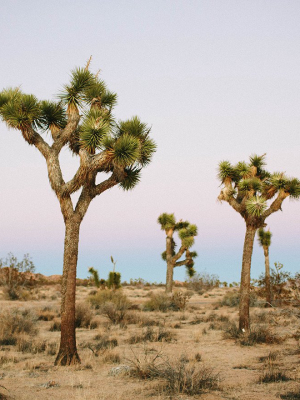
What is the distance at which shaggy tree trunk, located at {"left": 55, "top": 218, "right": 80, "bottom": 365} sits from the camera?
9711 mm

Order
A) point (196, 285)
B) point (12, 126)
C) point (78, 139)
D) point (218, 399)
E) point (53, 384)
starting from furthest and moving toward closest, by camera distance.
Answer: point (196, 285) < point (78, 139) < point (12, 126) < point (53, 384) < point (218, 399)

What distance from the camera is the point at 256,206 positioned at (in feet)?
43.5

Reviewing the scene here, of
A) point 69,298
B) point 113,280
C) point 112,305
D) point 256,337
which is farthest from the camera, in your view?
point 113,280

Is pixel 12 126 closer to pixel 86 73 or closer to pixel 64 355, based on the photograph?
pixel 86 73

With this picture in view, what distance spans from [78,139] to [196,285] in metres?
35.9

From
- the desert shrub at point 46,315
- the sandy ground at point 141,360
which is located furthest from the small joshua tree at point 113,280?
the sandy ground at point 141,360

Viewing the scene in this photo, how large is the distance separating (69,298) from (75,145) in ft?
13.9

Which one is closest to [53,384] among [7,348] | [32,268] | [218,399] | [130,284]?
[218,399]

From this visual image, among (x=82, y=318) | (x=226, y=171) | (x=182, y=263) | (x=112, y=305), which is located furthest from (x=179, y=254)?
(x=226, y=171)

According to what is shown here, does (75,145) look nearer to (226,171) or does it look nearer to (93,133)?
(93,133)

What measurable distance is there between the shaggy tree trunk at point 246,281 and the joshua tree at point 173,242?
13.9 meters

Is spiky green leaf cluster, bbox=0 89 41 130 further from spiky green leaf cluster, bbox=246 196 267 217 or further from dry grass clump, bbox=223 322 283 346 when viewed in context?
dry grass clump, bbox=223 322 283 346

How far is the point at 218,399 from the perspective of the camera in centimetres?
675

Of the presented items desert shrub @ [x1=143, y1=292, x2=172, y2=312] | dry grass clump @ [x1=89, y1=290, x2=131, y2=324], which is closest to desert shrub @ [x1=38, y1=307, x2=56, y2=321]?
dry grass clump @ [x1=89, y1=290, x2=131, y2=324]
